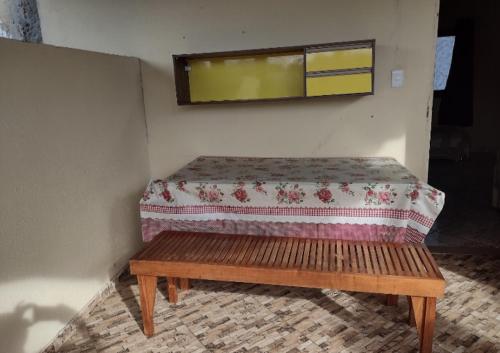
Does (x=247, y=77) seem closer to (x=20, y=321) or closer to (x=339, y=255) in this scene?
(x=339, y=255)

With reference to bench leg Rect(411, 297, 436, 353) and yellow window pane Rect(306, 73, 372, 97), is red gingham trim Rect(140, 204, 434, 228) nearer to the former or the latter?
bench leg Rect(411, 297, 436, 353)

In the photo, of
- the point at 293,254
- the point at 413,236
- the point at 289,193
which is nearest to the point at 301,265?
the point at 293,254

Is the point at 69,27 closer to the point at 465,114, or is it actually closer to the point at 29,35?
the point at 29,35

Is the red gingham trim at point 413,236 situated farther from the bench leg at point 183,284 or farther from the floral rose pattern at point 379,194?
the bench leg at point 183,284

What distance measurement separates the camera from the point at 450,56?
6.73 m

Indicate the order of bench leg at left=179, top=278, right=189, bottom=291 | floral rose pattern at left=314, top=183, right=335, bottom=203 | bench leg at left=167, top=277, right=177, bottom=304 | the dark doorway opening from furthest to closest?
the dark doorway opening < bench leg at left=179, top=278, right=189, bottom=291 < bench leg at left=167, top=277, right=177, bottom=304 < floral rose pattern at left=314, top=183, right=335, bottom=203

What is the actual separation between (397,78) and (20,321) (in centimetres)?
262

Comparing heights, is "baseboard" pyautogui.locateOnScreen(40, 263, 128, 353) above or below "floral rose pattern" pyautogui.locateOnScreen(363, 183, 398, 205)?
below

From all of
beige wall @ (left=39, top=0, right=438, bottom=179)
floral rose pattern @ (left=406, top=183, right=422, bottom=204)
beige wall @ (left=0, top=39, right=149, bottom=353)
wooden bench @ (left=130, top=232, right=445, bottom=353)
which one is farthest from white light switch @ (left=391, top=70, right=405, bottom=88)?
beige wall @ (left=0, top=39, right=149, bottom=353)

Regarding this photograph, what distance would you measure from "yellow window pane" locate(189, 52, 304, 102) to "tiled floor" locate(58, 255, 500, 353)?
1.41m

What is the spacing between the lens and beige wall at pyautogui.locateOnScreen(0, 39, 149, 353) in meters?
1.64

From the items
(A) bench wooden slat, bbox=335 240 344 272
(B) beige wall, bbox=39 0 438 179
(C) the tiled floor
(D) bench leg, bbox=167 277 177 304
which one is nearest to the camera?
(A) bench wooden slat, bbox=335 240 344 272

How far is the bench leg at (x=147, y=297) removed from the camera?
1863mm

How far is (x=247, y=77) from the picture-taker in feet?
9.12
